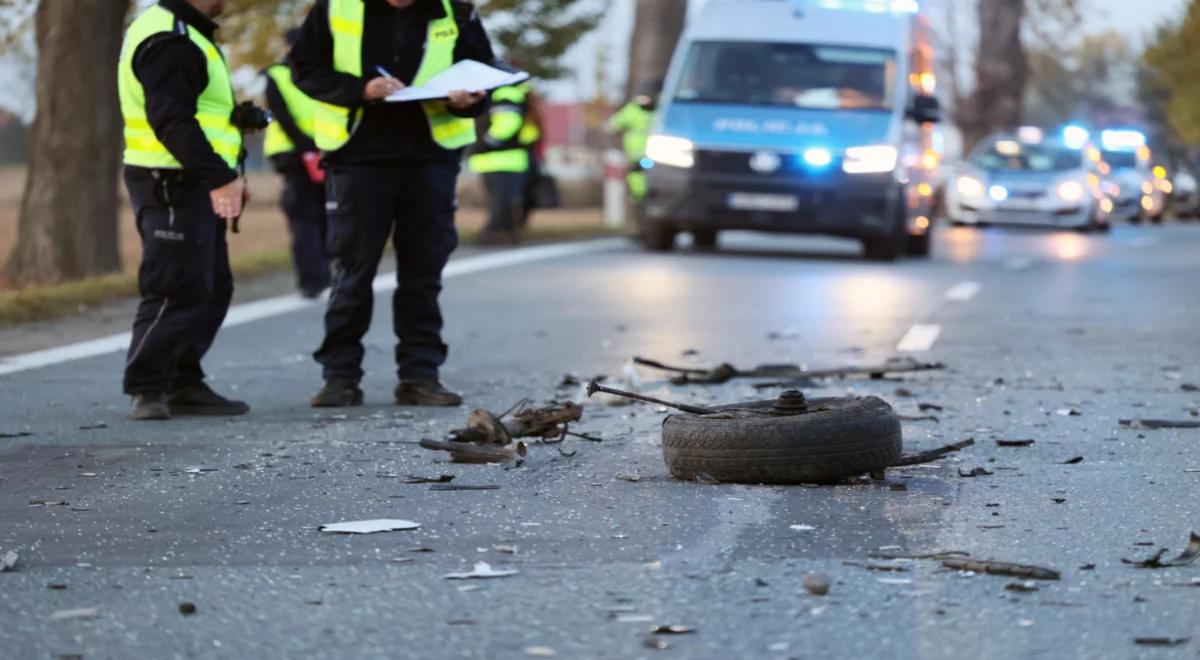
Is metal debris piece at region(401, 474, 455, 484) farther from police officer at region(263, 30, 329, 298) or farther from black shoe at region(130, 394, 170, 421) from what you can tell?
police officer at region(263, 30, 329, 298)

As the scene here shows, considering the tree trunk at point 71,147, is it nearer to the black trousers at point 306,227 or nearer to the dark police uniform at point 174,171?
the black trousers at point 306,227

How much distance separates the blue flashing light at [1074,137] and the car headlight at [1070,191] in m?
2.09

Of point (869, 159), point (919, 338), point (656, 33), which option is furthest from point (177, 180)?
point (656, 33)

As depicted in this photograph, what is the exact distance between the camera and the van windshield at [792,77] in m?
22.9

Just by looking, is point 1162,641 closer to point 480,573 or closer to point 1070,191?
point 480,573

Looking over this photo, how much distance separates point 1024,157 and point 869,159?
52.0 feet

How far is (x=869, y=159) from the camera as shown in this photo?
22328 mm

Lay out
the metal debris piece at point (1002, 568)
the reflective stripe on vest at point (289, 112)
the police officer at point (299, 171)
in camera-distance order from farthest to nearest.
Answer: the police officer at point (299, 171)
the reflective stripe on vest at point (289, 112)
the metal debris piece at point (1002, 568)

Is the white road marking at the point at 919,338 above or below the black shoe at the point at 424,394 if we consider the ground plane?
below

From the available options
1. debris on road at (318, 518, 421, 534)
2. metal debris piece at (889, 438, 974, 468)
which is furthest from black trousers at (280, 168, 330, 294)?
debris on road at (318, 518, 421, 534)

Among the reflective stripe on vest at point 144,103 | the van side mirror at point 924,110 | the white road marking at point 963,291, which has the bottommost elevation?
the white road marking at point 963,291

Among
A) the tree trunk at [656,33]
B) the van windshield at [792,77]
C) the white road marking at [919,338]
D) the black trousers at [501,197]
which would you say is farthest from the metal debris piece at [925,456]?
the tree trunk at [656,33]

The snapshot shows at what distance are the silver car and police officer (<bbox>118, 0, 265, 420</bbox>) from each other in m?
26.8

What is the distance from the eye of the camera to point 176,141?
30.2ft
